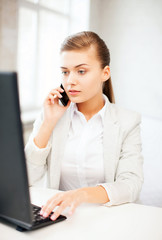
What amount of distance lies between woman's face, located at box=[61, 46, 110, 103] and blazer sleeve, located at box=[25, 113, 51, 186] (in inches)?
9.8

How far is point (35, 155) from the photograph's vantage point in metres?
1.38

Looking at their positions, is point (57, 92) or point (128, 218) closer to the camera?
point (128, 218)

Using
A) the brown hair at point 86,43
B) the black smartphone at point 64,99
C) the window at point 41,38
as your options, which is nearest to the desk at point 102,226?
the black smartphone at point 64,99

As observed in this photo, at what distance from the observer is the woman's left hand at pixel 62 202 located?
901 millimetres

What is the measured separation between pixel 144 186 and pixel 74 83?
2.45 ft

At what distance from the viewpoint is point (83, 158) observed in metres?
1.47

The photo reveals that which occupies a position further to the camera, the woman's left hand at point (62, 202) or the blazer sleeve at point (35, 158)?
the blazer sleeve at point (35, 158)

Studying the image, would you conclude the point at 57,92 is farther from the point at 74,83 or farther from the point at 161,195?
the point at 161,195

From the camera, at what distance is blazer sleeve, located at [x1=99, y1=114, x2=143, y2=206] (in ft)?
3.76

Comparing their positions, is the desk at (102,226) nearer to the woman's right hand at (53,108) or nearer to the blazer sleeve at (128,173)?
the blazer sleeve at (128,173)

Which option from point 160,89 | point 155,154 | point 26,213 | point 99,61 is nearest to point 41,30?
point 160,89

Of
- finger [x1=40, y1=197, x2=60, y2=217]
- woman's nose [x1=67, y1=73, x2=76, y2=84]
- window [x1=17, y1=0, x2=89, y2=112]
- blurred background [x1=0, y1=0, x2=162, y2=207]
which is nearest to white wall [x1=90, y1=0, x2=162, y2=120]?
blurred background [x1=0, y1=0, x2=162, y2=207]

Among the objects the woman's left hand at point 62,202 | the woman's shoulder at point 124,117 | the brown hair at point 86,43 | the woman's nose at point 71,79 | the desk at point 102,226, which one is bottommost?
the desk at point 102,226

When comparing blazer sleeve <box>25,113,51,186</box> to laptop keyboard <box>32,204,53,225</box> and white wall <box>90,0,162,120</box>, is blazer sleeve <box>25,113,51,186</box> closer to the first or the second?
laptop keyboard <box>32,204,53,225</box>
